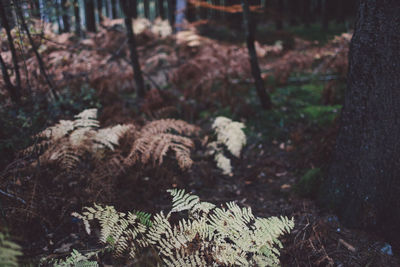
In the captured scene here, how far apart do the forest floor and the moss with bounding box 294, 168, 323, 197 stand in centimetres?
1

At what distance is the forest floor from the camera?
8.00 ft

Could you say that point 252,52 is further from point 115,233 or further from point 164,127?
point 115,233

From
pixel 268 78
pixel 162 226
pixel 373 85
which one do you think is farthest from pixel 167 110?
pixel 268 78

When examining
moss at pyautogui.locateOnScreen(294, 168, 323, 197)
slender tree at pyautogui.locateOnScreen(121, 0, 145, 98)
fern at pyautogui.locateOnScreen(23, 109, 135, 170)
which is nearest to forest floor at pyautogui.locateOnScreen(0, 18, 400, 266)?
moss at pyautogui.locateOnScreen(294, 168, 323, 197)

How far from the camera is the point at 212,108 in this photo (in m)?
5.60

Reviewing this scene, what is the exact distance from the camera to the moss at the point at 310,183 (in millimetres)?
3320

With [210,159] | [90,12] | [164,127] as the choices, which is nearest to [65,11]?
[164,127]

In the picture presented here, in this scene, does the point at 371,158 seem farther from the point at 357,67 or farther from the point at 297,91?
the point at 297,91

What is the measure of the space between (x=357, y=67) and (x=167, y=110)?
2.86 metres

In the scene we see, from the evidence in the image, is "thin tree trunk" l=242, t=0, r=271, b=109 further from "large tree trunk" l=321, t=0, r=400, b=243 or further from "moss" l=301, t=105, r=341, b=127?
"large tree trunk" l=321, t=0, r=400, b=243

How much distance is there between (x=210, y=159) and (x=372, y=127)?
2.43 meters

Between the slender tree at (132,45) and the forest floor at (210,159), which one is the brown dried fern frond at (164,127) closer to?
the forest floor at (210,159)

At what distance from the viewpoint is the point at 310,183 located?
3.37 meters

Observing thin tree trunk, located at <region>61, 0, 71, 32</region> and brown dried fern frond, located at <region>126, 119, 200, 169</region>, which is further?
thin tree trunk, located at <region>61, 0, 71, 32</region>
